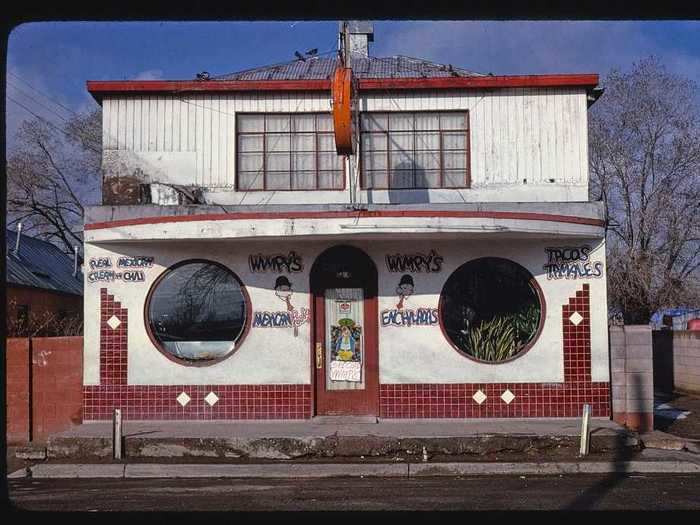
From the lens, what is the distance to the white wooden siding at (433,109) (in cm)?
1658

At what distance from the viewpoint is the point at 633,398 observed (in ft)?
51.2

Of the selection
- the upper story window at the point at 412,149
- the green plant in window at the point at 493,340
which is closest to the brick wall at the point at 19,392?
the upper story window at the point at 412,149

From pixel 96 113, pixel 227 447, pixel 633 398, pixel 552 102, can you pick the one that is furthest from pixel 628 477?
pixel 96 113

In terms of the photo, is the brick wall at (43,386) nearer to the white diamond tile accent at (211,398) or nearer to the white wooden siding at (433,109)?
the white diamond tile accent at (211,398)

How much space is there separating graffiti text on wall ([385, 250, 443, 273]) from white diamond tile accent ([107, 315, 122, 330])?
4744mm

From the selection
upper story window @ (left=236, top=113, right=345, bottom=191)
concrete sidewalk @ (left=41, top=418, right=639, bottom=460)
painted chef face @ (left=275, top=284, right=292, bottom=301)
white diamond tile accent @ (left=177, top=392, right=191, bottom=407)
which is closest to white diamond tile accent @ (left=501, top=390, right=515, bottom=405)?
concrete sidewalk @ (left=41, top=418, right=639, bottom=460)

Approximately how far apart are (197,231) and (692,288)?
24.7 meters

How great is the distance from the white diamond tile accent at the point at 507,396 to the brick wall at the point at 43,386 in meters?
7.25

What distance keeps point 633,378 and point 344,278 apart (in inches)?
205

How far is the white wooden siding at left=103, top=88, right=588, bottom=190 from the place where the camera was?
54.4 ft

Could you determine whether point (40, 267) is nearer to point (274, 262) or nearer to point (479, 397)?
point (274, 262)

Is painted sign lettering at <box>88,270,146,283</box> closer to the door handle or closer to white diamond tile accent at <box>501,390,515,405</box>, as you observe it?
the door handle

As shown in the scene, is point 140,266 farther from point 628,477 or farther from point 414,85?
point 628,477

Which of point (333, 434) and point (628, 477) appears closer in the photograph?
point (628, 477)
